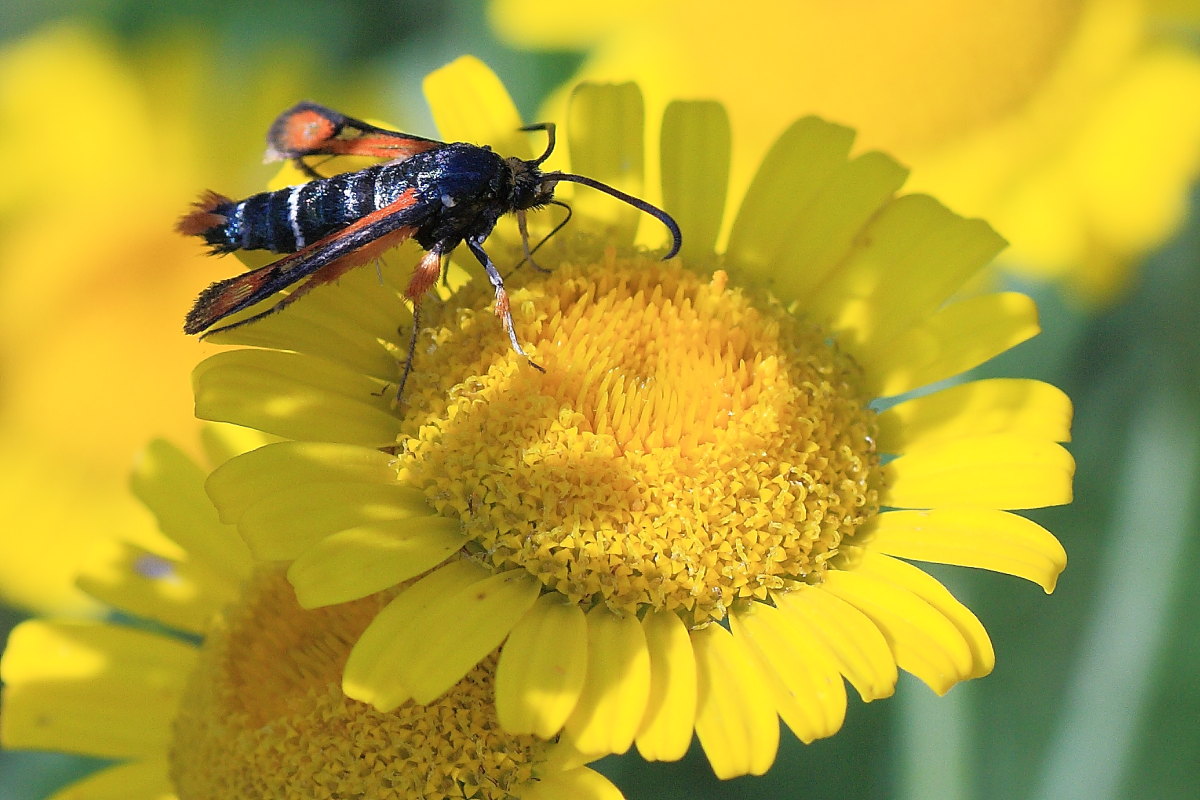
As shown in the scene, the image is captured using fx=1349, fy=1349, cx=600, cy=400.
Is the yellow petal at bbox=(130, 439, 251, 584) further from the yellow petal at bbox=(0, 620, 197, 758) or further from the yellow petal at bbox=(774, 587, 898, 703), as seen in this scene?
the yellow petal at bbox=(774, 587, 898, 703)

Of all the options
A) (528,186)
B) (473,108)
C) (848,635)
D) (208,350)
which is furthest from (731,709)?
(208,350)

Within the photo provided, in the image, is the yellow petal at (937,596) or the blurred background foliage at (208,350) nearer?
the yellow petal at (937,596)

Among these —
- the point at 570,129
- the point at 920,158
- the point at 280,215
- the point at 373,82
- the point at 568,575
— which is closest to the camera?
the point at 568,575

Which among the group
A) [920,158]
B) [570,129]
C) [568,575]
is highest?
[920,158]

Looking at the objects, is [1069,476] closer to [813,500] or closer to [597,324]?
[813,500]

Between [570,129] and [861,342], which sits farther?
[570,129]

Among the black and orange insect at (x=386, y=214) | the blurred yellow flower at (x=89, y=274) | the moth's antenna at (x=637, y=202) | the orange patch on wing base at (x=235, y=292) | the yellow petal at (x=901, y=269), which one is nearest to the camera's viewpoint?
the orange patch on wing base at (x=235, y=292)

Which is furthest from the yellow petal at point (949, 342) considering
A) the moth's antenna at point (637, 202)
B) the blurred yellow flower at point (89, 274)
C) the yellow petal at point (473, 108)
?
the blurred yellow flower at point (89, 274)

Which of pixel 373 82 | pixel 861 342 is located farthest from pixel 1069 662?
pixel 373 82

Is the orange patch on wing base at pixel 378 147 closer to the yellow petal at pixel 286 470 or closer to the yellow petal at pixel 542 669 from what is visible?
the yellow petal at pixel 286 470
